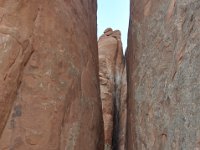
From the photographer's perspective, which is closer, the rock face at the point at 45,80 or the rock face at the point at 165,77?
the rock face at the point at 165,77

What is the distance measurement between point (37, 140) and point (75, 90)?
1324 mm

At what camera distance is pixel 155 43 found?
7.40m

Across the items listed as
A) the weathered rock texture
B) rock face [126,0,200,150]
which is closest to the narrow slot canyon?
rock face [126,0,200,150]

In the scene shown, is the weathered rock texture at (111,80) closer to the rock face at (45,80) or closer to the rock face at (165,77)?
the rock face at (165,77)

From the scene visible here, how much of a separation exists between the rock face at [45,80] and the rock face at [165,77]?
102cm

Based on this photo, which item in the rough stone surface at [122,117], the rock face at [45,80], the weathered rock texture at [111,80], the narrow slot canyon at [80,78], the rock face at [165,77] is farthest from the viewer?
the weathered rock texture at [111,80]

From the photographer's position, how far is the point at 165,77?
669 centimetres

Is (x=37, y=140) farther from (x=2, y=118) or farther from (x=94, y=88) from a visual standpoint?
(x=94, y=88)

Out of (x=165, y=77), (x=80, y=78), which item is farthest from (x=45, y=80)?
(x=165, y=77)

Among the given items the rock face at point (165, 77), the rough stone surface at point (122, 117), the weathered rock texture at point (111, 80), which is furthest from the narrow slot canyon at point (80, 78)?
the weathered rock texture at point (111, 80)

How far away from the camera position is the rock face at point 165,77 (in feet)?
18.7

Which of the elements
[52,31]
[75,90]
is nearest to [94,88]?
[75,90]

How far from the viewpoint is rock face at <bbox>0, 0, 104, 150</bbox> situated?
6.51 m

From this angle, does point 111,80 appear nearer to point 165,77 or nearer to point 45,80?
point 45,80
